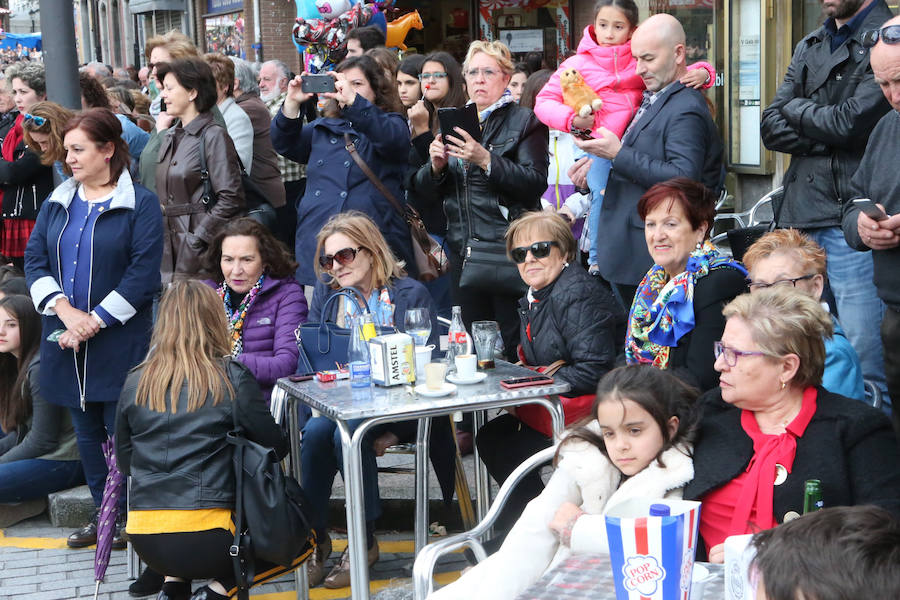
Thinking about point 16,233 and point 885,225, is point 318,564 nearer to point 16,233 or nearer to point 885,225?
point 885,225

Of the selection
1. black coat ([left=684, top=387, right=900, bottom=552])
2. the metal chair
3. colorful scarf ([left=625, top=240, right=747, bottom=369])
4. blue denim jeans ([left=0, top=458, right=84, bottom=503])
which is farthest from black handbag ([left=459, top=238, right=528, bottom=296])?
black coat ([left=684, top=387, right=900, bottom=552])

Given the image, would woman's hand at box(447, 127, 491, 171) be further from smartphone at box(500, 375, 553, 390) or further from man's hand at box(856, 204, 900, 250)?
man's hand at box(856, 204, 900, 250)

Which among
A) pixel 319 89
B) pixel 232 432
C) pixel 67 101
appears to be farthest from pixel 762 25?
pixel 232 432

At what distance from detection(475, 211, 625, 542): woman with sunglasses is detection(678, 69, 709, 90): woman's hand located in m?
0.82

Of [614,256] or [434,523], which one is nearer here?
[614,256]

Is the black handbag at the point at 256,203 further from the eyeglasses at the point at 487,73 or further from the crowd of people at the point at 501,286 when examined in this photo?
the eyeglasses at the point at 487,73

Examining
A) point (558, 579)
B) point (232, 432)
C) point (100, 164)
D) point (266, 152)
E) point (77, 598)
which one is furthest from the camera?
point (266, 152)

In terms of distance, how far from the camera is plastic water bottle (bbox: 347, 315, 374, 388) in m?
4.15

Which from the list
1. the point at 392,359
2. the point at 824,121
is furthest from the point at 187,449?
the point at 824,121

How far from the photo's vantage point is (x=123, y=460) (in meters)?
4.05

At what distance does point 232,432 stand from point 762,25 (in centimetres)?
664

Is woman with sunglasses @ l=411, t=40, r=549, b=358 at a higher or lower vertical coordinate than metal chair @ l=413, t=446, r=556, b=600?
higher

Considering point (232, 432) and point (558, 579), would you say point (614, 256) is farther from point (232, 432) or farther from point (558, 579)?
Result: point (558, 579)

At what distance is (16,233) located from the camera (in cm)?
721
